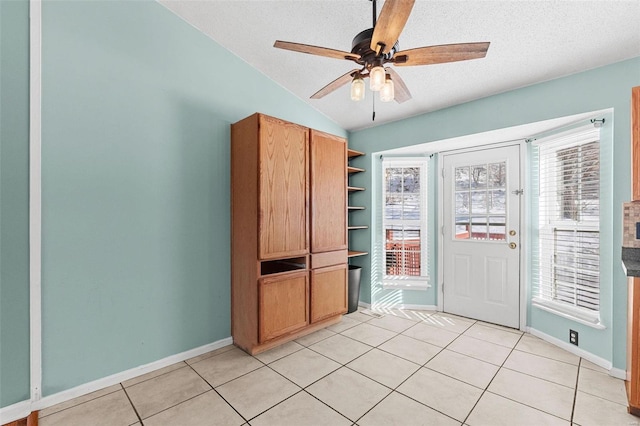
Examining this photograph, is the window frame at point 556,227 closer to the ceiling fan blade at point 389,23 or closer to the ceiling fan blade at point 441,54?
the ceiling fan blade at point 441,54

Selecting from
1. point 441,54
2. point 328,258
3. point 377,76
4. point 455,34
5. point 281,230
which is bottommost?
point 328,258

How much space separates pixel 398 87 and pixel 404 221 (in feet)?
7.53

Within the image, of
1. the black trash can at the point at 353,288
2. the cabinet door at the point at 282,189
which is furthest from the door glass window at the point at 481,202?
the cabinet door at the point at 282,189

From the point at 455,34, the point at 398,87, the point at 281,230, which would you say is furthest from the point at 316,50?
the point at 281,230

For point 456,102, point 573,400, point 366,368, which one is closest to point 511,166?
point 456,102

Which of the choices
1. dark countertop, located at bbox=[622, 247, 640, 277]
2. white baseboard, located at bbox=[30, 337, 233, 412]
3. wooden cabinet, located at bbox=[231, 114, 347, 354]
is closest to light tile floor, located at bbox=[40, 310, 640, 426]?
white baseboard, located at bbox=[30, 337, 233, 412]

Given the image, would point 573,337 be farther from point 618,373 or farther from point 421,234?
point 421,234

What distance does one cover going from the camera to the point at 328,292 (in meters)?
3.24

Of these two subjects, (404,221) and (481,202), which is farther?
(404,221)

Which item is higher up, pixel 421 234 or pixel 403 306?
pixel 421 234

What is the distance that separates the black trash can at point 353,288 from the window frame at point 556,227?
6.45 ft

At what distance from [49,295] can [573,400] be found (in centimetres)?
370

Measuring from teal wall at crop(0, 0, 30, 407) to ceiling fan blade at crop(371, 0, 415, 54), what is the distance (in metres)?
2.28

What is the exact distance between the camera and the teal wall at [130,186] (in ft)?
6.55
